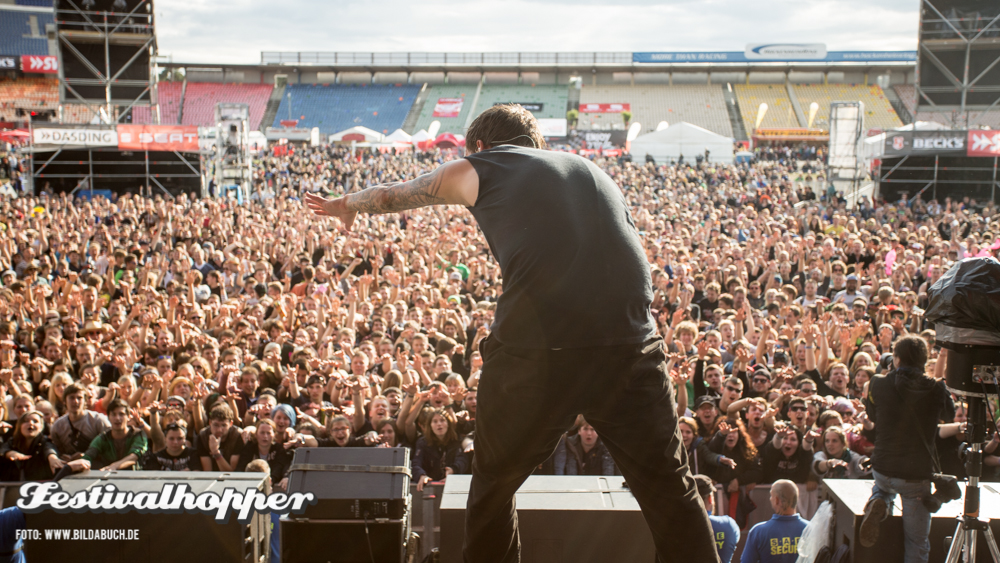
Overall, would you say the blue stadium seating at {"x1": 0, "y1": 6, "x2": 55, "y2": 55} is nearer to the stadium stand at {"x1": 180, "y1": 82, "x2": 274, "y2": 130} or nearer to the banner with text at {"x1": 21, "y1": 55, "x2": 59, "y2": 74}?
the banner with text at {"x1": 21, "y1": 55, "x2": 59, "y2": 74}

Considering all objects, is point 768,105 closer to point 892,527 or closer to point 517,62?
point 517,62

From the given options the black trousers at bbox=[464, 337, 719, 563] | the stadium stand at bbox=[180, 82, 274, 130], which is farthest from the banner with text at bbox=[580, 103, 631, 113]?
the black trousers at bbox=[464, 337, 719, 563]

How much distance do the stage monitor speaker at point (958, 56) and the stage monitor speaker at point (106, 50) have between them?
2071 cm

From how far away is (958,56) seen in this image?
62.0ft

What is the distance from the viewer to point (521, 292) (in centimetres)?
181

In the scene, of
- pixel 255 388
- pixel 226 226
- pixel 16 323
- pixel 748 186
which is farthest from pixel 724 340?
pixel 748 186

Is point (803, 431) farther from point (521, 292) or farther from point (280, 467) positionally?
point (521, 292)

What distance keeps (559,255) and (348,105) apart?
1880 inches

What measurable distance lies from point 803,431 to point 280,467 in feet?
11.5

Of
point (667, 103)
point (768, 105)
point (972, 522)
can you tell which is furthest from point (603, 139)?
point (972, 522)

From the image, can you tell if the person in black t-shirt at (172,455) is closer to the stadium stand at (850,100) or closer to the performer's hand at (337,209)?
the performer's hand at (337,209)

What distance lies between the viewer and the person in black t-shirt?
4887 millimetres

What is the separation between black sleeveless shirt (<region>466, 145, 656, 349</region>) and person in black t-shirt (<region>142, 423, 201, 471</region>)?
148 inches

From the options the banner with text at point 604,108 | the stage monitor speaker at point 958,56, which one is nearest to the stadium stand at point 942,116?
the stage monitor speaker at point 958,56
